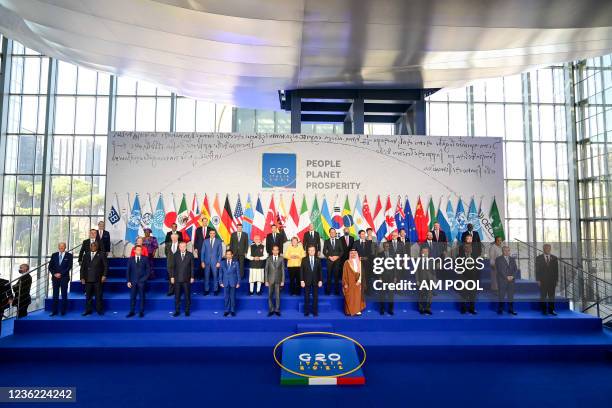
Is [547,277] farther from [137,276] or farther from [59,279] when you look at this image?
[59,279]

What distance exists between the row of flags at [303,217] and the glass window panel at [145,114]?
6722 millimetres

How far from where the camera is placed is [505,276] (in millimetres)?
7738

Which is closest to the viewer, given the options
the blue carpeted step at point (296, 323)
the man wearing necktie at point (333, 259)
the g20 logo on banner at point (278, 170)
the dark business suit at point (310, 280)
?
the blue carpeted step at point (296, 323)

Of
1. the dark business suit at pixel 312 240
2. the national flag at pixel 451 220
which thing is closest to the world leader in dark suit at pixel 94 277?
the dark business suit at pixel 312 240

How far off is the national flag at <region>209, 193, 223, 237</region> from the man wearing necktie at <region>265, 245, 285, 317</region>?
3137mm

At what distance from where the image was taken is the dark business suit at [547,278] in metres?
7.84

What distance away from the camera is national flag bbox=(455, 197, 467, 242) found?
11.0 meters

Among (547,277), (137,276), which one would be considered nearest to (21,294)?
(137,276)

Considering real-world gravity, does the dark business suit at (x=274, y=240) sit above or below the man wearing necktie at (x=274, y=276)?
above

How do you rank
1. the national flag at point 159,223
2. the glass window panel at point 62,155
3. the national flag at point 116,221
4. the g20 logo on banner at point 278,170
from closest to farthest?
1. the national flag at point 116,221
2. the national flag at point 159,223
3. the g20 logo on banner at point 278,170
4. the glass window panel at point 62,155

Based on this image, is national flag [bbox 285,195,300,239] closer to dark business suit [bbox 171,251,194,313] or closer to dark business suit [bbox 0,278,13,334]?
dark business suit [bbox 171,251,194,313]

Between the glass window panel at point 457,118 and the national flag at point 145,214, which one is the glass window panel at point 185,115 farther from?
the glass window panel at point 457,118

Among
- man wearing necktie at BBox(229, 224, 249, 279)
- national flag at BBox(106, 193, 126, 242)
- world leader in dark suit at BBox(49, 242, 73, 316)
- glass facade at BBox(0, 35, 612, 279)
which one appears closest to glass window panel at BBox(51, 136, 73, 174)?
glass facade at BBox(0, 35, 612, 279)

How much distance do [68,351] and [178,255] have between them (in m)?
2.43
